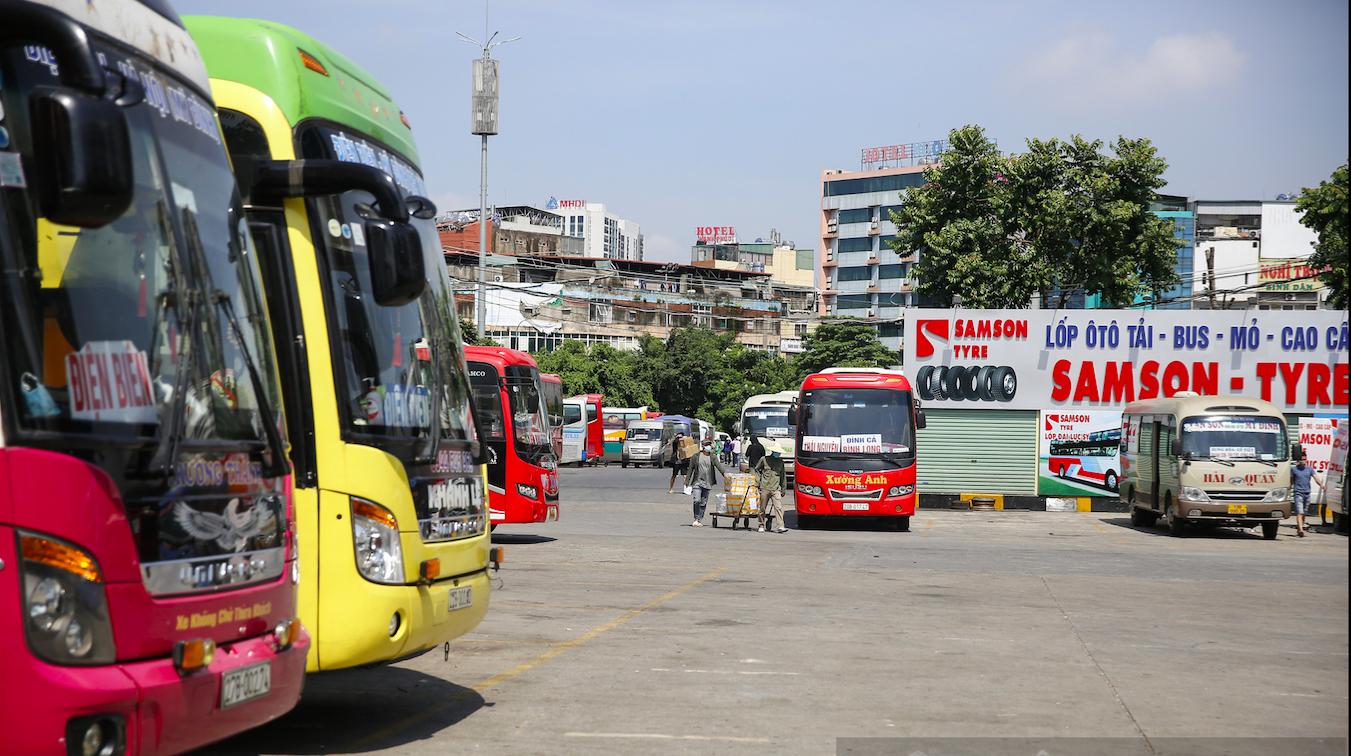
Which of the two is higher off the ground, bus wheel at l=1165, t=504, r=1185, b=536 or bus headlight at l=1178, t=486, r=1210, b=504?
bus headlight at l=1178, t=486, r=1210, b=504

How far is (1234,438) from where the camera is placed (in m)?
23.3

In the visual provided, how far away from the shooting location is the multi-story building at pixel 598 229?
5999 inches

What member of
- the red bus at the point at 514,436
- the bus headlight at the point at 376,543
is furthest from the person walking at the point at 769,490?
the bus headlight at the point at 376,543

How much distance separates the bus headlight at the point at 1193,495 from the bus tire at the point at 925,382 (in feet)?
30.8

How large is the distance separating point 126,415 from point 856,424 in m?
20.9

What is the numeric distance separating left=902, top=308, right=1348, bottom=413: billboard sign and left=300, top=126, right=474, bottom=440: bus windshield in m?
26.0

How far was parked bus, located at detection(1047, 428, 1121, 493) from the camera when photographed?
3122cm

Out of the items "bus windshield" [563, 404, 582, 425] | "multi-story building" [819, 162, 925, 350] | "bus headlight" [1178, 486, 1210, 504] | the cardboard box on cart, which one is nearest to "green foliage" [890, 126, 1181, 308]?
the cardboard box on cart

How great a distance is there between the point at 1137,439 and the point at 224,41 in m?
24.4

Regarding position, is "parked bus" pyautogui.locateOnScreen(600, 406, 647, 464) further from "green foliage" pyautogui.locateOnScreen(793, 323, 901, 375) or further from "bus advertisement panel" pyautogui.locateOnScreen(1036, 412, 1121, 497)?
"bus advertisement panel" pyautogui.locateOnScreen(1036, 412, 1121, 497)

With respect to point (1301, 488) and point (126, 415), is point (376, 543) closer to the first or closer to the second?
point (126, 415)

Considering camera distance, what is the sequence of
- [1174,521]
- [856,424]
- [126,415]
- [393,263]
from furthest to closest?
[856,424]
[1174,521]
[393,263]
[126,415]

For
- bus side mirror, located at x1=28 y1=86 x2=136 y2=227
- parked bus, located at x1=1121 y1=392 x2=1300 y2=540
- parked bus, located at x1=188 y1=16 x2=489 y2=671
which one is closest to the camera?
bus side mirror, located at x1=28 y1=86 x2=136 y2=227

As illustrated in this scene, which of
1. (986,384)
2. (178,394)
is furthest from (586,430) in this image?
(178,394)
